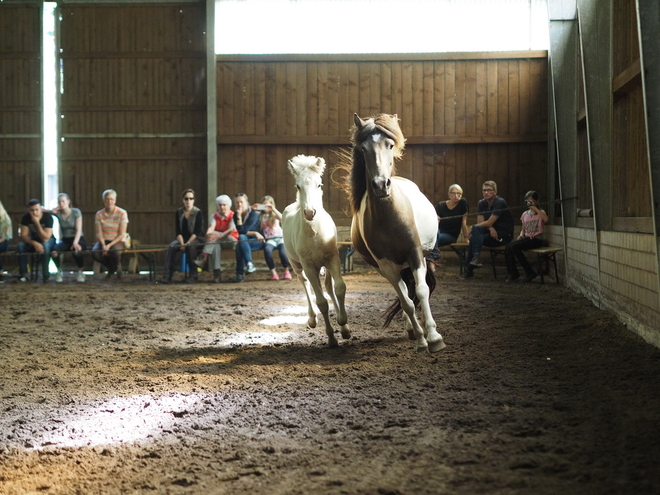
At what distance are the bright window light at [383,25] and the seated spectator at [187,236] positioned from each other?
147 inches

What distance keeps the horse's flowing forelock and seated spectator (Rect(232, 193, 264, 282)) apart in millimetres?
5772

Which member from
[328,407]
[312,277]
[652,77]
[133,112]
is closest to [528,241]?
[312,277]

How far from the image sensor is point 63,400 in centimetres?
386

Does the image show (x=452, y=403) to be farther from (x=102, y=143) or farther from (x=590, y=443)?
(x=102, y=143)

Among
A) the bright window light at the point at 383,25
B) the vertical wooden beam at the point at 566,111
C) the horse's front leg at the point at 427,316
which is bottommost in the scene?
the horse's front leg at the point at 427,316

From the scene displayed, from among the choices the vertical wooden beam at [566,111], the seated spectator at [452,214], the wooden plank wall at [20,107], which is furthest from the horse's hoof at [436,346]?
the wooden plank wall at [20,107]

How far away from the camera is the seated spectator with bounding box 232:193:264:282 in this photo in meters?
10.9

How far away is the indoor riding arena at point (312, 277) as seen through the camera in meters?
2.85

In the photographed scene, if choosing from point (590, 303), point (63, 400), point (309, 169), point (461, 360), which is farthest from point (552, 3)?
point (63, 400)

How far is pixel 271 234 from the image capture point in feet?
36.6

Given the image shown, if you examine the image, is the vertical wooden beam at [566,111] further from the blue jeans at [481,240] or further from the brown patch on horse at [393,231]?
the brown patch on horse at [393,231]

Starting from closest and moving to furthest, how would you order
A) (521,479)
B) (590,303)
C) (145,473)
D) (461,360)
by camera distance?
1. (521,479)
2. (145,473)
3. (461,360)
4. (590,303)

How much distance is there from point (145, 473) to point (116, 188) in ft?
37.4

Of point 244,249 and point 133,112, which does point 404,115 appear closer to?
point 244,249
